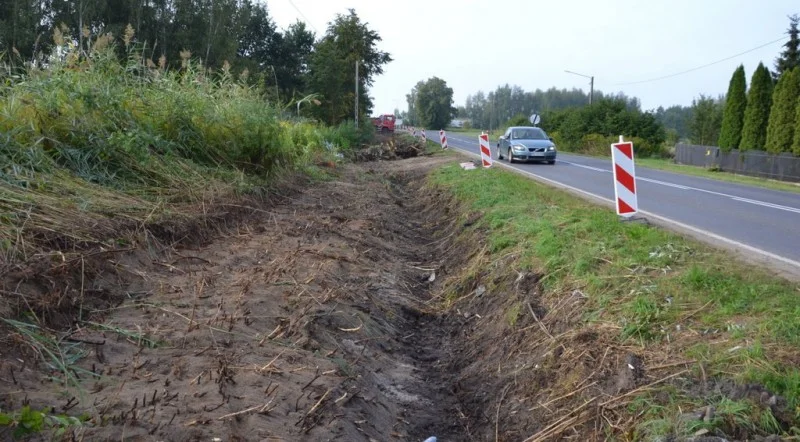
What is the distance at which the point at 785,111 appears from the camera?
2473cm

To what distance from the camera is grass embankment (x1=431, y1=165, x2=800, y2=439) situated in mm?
3730

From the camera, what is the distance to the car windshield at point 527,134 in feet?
80.9

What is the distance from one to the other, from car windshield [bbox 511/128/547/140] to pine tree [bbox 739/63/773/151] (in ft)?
31.1

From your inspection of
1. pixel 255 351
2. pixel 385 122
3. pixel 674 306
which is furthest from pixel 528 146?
pixel 385 122

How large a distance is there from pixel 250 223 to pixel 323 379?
4459 millimetres

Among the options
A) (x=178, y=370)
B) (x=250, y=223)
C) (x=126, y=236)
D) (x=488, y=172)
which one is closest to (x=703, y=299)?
(x=178, y=370)

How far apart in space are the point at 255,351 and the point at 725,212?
30.8 feet

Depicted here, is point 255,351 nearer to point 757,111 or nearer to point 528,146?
point 528,146

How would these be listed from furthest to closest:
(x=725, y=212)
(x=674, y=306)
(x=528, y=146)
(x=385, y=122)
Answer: (x=385, y=122)
(x=528, y=146)
(x=725, y=212)
(x=674, y=306)

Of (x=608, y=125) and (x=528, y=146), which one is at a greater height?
(x=608, y=125)

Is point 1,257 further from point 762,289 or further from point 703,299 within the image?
point 762,289

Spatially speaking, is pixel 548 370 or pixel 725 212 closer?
pixel 548 370

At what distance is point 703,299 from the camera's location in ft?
16.4

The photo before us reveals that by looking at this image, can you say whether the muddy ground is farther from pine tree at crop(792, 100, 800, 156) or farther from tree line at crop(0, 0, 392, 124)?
pine tree at crop(792, 100, 800, 156)
